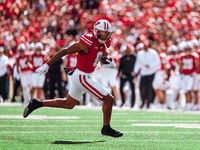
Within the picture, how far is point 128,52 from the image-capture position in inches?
636

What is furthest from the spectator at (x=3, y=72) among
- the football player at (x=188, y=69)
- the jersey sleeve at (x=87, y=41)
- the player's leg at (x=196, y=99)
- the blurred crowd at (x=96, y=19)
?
the jersey sleeve at (x=87, y=41)

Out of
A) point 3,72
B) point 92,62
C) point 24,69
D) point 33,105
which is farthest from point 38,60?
point 92,62

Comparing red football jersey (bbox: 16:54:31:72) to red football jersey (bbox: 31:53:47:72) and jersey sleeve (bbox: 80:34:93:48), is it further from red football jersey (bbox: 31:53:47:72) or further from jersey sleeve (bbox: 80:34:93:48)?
jersey sleeve (bbox: 80:34:93:48)

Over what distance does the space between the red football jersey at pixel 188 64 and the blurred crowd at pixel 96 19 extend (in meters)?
3.83

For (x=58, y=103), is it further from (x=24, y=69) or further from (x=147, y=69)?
(x=24, y=69)

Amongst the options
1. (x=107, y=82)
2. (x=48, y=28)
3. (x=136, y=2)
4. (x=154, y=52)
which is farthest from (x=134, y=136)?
(x=136, y=2)

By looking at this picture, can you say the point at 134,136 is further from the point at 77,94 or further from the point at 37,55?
the point at 37,55

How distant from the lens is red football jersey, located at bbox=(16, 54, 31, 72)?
51.7 ft

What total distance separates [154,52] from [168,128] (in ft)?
23.7

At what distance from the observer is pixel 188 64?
49.8 ft

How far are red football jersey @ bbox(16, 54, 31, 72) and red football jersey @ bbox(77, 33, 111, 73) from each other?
27.9ft

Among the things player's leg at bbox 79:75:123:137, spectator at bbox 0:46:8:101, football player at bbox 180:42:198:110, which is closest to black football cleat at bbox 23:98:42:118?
player's leg at bbox 79:75:123:137

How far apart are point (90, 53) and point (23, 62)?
8.74 m

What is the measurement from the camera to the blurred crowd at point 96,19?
795 inches
